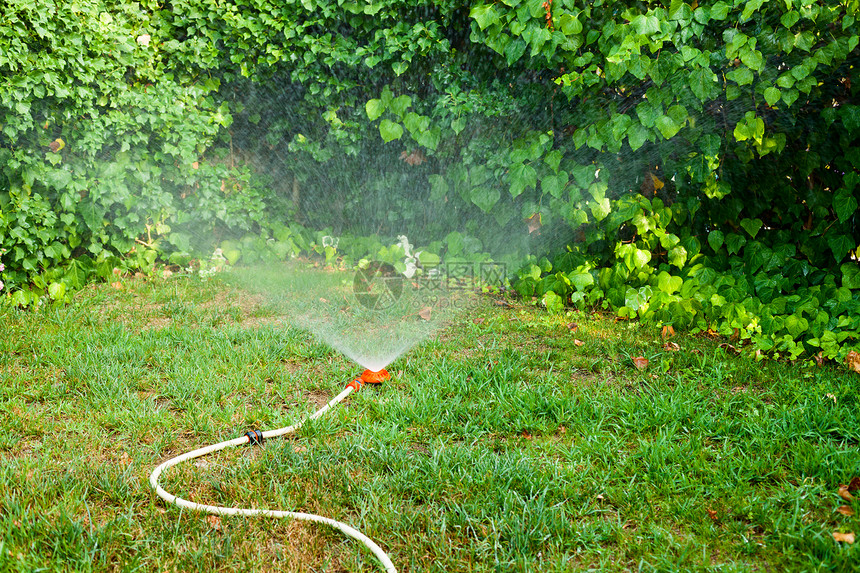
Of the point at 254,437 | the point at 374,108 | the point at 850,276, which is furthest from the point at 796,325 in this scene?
the point at 374,108

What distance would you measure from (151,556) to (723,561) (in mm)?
1617

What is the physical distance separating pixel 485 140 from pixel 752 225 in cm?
178

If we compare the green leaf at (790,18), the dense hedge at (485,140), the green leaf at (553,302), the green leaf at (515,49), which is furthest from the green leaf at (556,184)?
the green leaf at (790,18)

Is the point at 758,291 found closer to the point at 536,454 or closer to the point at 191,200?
the point at 536,454

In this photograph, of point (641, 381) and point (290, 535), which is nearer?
point (290, 535)

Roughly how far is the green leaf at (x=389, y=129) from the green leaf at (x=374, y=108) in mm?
68

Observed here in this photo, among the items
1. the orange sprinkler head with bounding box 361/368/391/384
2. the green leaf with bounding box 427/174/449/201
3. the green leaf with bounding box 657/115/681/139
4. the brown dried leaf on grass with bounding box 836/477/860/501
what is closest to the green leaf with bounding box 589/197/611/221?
the green leaf with bounding box 657/115/681/139

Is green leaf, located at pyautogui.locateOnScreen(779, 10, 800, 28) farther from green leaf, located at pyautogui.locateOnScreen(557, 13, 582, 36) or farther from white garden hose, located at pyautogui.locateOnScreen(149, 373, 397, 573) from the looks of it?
white garden hose, located at pyautogui.locateOnScreen(149, 373, 397, 573)

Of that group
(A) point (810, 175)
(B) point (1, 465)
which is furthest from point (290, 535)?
(A) point (810, 175)

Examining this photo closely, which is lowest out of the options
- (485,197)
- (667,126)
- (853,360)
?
(853,360)

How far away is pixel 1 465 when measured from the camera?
2.11 m

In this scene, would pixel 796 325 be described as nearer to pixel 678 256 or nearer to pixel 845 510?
pixel 678 256

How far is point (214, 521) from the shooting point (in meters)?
1.85

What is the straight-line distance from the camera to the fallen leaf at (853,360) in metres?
2.81
